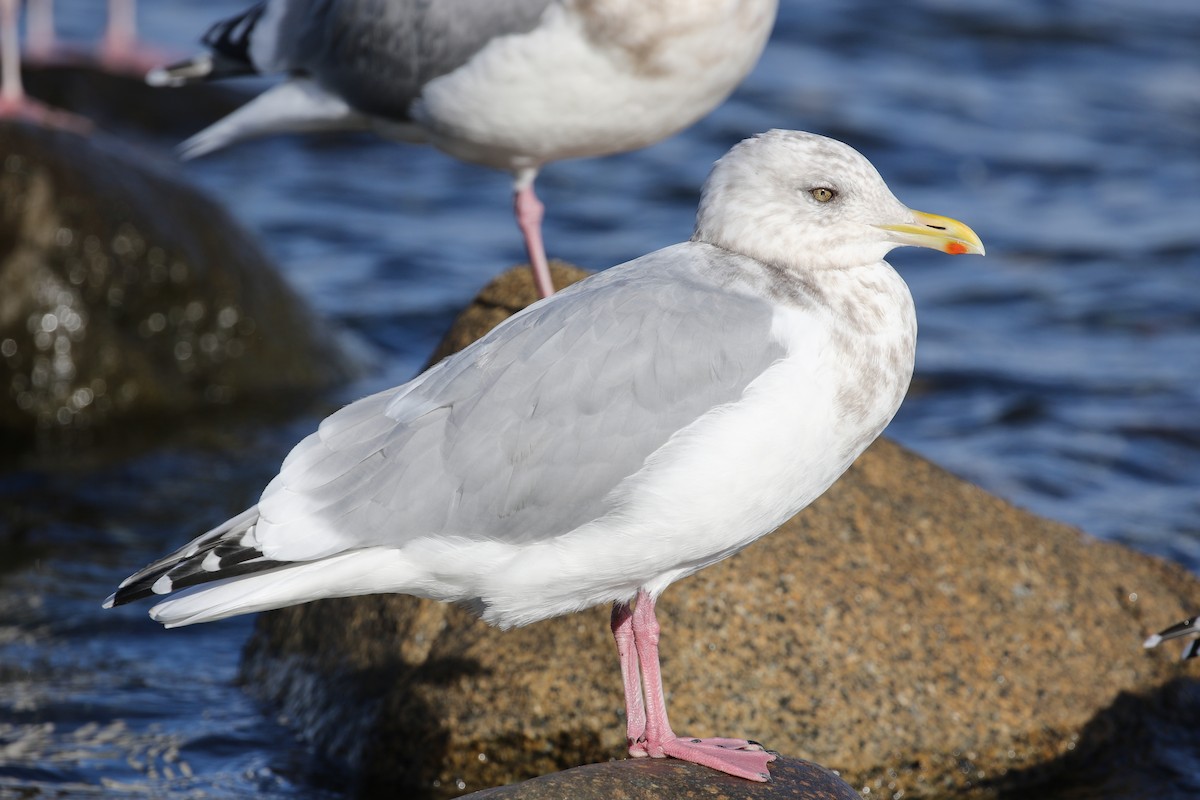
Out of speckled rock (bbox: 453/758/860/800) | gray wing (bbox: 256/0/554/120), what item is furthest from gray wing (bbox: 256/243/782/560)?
gray wing (bbox: 256/0/554/120)

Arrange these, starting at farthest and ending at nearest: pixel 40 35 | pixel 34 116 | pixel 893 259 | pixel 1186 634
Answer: pixel 40 35 → pixel 893 259 → pixel 34 116 → pixel 1186 634

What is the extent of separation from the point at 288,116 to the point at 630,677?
3601mm

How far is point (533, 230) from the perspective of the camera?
22.8 feet

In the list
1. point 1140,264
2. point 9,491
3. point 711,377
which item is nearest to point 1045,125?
point 1140,264

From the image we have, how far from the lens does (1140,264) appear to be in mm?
Answer: 12164

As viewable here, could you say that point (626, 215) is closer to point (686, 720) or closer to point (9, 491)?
point (9, 491)

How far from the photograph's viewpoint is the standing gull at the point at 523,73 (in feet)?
21.3

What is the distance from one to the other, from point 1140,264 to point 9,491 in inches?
320

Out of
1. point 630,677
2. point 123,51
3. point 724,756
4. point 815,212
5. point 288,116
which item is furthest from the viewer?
point 123,51

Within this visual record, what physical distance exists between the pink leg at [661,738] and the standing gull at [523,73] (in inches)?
82.9

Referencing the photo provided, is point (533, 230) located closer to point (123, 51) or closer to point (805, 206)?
point (805, 206)

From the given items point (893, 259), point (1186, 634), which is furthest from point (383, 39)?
point (893, 259)

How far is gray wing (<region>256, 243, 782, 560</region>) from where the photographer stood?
14.5 feet

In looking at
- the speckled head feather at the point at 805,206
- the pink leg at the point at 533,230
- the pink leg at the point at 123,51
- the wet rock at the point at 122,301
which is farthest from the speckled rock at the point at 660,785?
the pink leg at the point at 123,51
